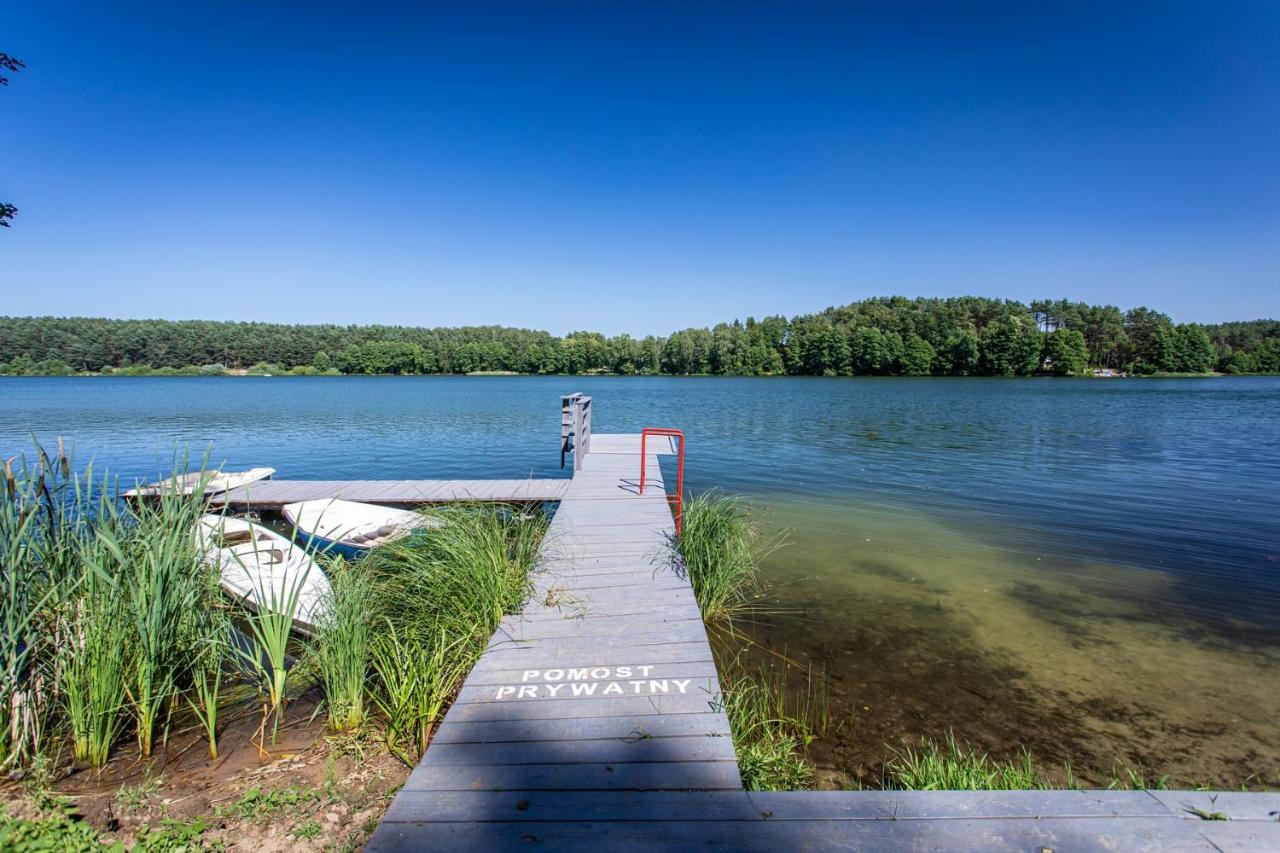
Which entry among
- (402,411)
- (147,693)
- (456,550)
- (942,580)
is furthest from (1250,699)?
(402,411)

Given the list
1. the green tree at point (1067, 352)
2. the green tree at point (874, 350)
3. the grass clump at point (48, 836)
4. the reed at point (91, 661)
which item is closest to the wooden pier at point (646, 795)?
the grass clump at point (48, 836)

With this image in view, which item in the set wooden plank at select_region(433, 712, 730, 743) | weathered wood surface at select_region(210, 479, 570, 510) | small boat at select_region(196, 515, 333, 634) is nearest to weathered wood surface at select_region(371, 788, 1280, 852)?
wooden plank at select_region(433, 712, 730, 743)

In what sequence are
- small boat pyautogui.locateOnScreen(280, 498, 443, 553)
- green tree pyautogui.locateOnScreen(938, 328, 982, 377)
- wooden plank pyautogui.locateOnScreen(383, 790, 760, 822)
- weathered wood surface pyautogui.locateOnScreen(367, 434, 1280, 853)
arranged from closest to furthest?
weathered wood surface pyautogui.locateOnScreen(367, 434, 1280, 853) → wooden plank pyautogui.locateOnScreen(383, 790, 760, 822) → small boat pyautogui.locateOnScreen(280, 498, 443, 553) → green tree pyautogui.locateOnScreen(938, 328, 982, 377)

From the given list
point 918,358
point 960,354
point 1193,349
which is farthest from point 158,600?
point 1193,349

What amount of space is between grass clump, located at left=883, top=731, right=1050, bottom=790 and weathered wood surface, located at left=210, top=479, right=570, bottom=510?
6.21 m

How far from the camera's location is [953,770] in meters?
3.21

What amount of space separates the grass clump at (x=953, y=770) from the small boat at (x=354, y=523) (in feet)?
16.1

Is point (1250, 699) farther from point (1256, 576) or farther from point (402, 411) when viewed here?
point (402, 411)

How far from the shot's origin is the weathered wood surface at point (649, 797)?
7.56 feet

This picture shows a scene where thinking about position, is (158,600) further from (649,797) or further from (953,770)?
(953,770)

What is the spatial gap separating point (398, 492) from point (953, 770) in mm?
8720

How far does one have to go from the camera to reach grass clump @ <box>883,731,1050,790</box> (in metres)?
3.15

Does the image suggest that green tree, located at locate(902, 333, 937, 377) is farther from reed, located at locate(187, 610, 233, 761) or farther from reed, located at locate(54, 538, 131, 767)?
reed, located at locate(54, 538, 131, 767)

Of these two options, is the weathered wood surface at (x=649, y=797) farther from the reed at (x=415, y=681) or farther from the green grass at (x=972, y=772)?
the green grass at (x=972, y=772)
